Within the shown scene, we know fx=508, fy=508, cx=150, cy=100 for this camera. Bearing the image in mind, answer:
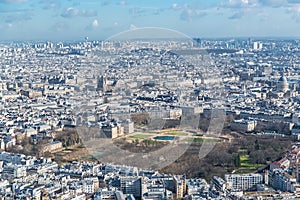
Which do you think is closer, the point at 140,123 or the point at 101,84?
the point at 140,123

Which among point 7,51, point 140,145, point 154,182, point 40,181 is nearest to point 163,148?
point 140,145

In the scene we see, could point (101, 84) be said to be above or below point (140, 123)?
above

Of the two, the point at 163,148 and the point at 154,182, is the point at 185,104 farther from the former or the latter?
the point at 154,182

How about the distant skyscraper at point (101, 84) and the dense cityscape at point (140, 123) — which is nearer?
the dense cityscape at point (140, 123)

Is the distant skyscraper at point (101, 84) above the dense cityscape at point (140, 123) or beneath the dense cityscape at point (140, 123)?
above

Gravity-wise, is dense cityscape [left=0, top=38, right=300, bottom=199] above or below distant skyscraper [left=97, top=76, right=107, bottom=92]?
below

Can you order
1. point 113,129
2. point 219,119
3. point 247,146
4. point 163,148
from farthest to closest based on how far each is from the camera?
1. point 219,119
2. point 113,129
3. point 247,146
4. point 163,148

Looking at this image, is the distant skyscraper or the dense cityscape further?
the distant skyscraper

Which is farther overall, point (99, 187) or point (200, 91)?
point (200, 91)
